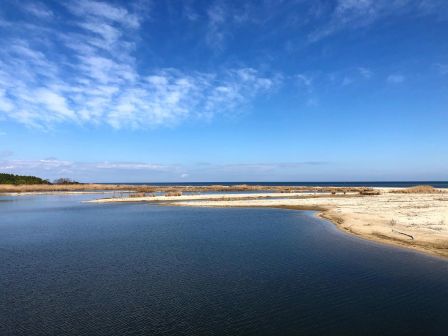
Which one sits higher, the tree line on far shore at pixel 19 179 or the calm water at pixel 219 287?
the tree line on far shore at pixel 19 179

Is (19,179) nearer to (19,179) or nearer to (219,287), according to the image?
(19,179)

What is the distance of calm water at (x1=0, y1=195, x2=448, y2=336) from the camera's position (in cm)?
1233

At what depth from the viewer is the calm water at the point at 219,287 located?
1233 cm

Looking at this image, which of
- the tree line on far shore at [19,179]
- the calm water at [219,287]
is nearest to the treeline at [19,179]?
the tree line on far shore at [19,179]

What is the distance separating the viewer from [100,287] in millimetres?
16516

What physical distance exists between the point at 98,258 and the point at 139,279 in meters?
5.98

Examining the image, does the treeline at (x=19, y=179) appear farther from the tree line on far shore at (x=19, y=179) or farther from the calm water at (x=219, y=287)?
the calm water at (x=219, y=287)

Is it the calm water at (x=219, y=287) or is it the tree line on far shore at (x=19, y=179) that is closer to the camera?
the calm water at (x=219, y=287)

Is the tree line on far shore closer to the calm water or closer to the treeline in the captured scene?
the treeline

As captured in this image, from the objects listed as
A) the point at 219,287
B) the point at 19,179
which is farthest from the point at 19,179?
the point at 219,287

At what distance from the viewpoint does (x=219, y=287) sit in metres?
16.3

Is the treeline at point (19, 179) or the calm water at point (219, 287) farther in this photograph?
the treeline at point (19, 179)

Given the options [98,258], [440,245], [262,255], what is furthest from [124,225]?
[440,245]

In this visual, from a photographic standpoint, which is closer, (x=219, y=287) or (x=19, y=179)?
(x=219, y=287)
